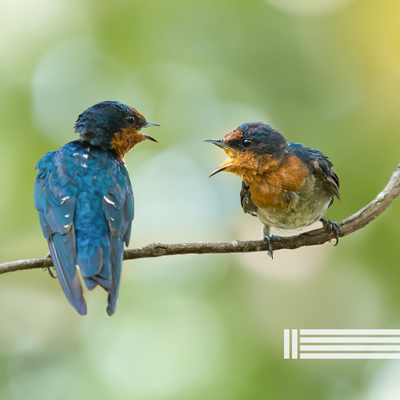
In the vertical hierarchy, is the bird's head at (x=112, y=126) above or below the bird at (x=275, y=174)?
above

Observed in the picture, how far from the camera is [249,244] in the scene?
345 cm

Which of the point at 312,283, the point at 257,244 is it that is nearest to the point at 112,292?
the point at 257,244

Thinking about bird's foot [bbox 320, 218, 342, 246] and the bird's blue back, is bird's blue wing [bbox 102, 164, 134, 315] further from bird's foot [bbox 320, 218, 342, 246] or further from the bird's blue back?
bird's foot [bbox 320, 218, 342, 246]

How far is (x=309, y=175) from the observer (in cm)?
402

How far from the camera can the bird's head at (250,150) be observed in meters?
3.89

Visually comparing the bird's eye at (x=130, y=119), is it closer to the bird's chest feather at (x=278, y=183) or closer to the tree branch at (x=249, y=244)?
the bird's chest feather at (x=278, y=183)

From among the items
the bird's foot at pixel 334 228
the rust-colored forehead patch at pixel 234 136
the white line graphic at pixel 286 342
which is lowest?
the white line graphic at pixel 286 342

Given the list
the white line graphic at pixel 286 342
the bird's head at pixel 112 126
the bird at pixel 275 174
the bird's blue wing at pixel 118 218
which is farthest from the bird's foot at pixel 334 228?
the white line graphic at pixel 286 342

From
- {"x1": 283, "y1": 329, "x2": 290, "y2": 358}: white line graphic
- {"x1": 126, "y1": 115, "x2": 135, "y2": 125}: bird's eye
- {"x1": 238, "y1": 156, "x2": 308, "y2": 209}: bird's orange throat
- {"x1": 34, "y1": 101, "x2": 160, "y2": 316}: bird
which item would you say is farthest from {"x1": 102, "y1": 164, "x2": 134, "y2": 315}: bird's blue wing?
{"x1": 283, "y1": 329, "x2": 290, "y2": 358}: white line graphic

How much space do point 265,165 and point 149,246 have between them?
4.22ft

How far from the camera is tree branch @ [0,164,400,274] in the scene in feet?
9.69

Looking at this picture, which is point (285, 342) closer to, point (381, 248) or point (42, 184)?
point (381, 248)

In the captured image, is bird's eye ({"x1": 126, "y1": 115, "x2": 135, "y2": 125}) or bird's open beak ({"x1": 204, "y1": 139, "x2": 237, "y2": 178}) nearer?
bird's open beak ({"x1": 204, "y1": 139, "x2": 237, "y2": 178})

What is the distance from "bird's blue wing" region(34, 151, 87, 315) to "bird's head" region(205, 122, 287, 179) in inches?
49.5
